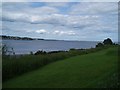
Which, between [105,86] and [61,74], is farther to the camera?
[61,74]

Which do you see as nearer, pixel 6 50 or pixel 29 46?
pixel 6 50

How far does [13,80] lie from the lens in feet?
31.2

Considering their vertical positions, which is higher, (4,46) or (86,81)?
(4,46)

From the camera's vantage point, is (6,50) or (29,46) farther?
(29,46)

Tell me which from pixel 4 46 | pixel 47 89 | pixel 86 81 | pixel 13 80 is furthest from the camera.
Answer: pixel 4 46

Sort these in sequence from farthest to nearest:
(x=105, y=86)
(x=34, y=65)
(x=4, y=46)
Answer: (x=34, y=65) → (x=4, y=46) → (x=105, y=86)

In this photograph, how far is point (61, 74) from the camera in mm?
10297

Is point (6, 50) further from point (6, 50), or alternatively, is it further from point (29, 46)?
point (29, 46)

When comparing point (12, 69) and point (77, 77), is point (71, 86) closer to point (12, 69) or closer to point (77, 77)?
point (77, 77)

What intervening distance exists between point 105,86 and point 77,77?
2.42 metres

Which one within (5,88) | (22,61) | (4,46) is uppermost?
(4,46)

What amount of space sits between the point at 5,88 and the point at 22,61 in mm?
3520

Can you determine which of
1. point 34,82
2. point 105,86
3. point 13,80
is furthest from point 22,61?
point 105,86

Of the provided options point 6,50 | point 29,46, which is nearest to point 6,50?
point 6,50
